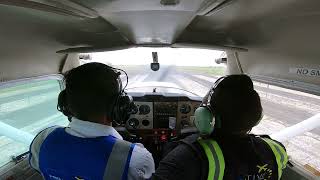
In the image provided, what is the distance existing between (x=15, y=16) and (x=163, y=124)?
2.72 meters

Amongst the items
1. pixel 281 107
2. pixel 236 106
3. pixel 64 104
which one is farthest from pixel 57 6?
pixel 281 107

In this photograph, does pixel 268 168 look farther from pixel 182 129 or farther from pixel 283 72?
pixel 182 129

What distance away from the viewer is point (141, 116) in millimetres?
4355

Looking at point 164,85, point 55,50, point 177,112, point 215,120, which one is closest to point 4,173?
point 55,50

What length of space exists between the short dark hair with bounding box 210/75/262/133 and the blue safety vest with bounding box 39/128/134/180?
18.1 inches

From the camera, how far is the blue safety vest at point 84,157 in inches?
55.6

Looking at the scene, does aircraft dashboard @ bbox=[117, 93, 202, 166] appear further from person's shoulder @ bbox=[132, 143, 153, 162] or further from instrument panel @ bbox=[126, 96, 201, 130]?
person's shoulder @ bbox=[132, 143, 153, 162]

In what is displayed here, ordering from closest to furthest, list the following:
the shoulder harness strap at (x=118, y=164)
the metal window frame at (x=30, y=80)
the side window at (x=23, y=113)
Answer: the shoulder harness strap at (x=118, y=164), the metal window frame at (x=30, y=80), the side window at (x=23, y=113)

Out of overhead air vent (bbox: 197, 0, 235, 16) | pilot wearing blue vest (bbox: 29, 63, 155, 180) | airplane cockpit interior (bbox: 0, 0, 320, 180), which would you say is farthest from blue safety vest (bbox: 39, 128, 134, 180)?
overhead air vent (bbox: 197, 0, 235, 16)

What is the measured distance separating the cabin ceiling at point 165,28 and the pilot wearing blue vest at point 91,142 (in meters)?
0.54

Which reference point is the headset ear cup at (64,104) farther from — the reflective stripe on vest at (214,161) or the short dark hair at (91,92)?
the reflective stripe on vest at (214,161)

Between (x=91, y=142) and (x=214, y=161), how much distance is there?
559mm

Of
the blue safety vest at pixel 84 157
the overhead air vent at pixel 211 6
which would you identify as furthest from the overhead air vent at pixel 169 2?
the blue safety vest at pixel 84 157

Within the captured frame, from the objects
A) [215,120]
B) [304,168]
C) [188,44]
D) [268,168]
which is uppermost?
[188,44]
